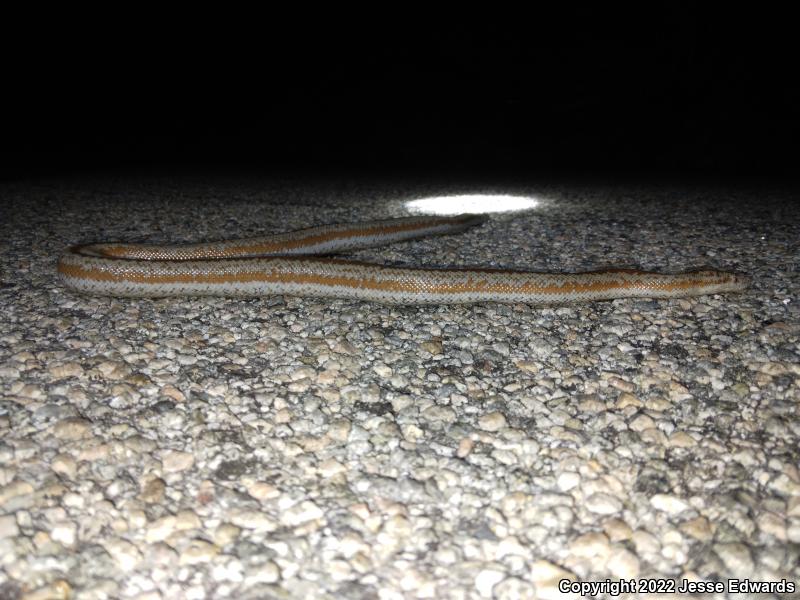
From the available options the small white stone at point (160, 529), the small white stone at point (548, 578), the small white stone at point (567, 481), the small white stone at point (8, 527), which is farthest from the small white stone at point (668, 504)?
the small white stone at point (8, 527)

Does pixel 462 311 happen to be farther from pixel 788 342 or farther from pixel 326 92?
pixel 326 92

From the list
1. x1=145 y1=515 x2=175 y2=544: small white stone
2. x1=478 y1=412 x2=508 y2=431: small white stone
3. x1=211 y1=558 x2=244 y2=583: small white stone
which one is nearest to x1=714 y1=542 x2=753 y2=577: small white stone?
x1=478 y1=412 x2=508 y2=431: small white stone

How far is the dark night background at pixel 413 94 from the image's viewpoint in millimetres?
12938

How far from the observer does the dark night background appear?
12938 mm

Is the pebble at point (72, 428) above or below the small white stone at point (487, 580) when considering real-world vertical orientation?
above

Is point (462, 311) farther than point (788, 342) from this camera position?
Yes

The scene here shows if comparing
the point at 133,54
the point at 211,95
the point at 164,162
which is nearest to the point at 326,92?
the point at 211,95

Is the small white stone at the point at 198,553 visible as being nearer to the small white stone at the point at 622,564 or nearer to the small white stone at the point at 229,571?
the small white stone at the point at 229,571

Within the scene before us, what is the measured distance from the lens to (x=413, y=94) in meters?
22.4

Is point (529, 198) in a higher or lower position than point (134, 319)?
higher

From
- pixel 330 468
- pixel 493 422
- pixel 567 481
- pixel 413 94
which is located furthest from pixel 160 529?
pixel 413 94

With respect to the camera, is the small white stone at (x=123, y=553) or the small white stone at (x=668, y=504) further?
the small white stone at (x=668, y=504)

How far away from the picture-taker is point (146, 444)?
2562mm

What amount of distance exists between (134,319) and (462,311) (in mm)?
2265
